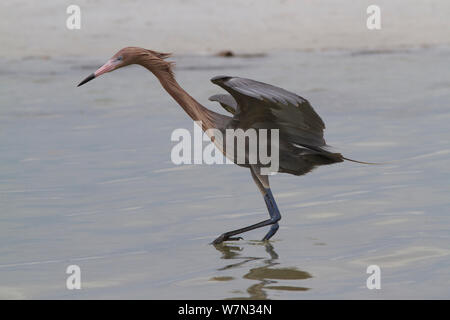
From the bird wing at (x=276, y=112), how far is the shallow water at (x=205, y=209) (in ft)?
2.28

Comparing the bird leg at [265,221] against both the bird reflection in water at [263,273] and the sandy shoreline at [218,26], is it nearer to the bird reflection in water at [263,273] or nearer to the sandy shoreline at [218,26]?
the bird reflection in water at [263,273]

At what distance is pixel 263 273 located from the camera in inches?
215

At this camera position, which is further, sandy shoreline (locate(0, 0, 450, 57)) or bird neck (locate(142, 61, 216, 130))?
sandy shoreline (locate(0, 0, 450, 57))

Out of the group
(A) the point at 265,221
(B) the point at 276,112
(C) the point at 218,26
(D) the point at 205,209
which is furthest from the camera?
(C) the point at 218,26

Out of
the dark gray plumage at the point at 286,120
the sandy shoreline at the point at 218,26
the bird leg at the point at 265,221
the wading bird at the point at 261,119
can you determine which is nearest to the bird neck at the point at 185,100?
the wading bird at the point at 261,119

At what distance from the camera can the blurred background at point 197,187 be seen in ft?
17.7

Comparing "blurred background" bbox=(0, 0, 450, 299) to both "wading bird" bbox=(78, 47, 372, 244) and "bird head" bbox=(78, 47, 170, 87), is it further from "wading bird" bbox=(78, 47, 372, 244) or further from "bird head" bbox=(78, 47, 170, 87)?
"bird head" bbox=(78, 47, 170, 87)

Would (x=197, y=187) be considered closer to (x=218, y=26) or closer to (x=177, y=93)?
(x=177, y=93)

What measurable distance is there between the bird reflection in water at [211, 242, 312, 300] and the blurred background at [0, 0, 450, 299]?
0.5 inches

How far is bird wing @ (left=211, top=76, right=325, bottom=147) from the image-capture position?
5.28 metres

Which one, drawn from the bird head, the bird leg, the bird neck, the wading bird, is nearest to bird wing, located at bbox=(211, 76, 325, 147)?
the wading bird

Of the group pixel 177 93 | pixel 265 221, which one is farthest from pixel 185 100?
pixel 265 221

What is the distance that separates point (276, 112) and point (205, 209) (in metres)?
1.52
